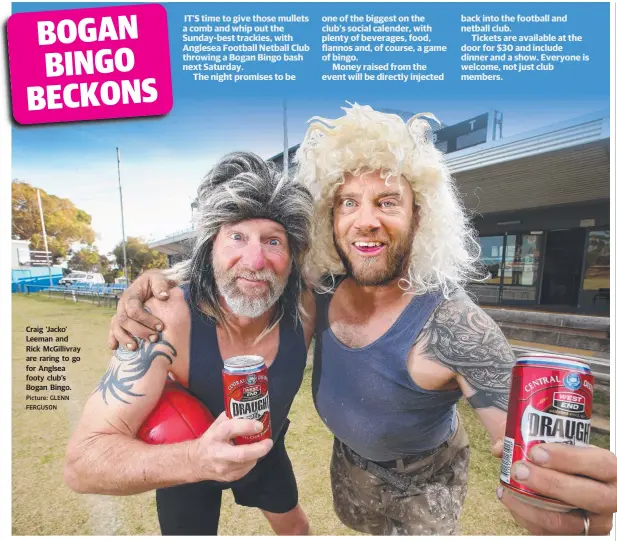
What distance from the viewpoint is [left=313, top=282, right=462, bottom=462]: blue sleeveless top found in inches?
54.0

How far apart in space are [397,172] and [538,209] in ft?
7.27

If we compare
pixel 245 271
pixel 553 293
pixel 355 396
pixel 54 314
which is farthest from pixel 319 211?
pixel 553 293

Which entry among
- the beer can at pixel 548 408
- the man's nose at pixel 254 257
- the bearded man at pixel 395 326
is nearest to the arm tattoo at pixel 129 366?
the bearded man at pixel 395 326

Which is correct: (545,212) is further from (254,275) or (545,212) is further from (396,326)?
(254,275)

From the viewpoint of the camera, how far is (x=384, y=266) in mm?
1435

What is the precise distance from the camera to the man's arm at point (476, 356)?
49.4 inches

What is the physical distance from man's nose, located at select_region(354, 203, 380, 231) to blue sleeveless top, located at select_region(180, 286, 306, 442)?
2.04 ft

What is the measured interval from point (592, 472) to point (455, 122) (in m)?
1.74

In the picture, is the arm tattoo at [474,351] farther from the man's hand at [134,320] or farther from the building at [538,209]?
the man's hand at [134,320]

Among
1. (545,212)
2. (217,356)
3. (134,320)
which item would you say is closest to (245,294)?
(217,356)

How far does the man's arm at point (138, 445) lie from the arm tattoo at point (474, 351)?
0.82 meters

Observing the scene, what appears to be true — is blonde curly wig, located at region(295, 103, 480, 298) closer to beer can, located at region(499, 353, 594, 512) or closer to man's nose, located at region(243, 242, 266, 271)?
man's nose, located at region(243, 242, 266, 271)

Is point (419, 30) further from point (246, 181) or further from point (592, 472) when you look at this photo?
point (592, 472)

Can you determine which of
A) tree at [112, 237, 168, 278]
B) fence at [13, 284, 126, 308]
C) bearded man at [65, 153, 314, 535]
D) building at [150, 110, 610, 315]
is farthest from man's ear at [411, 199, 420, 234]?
fence at [13, 284, 126, 308]
